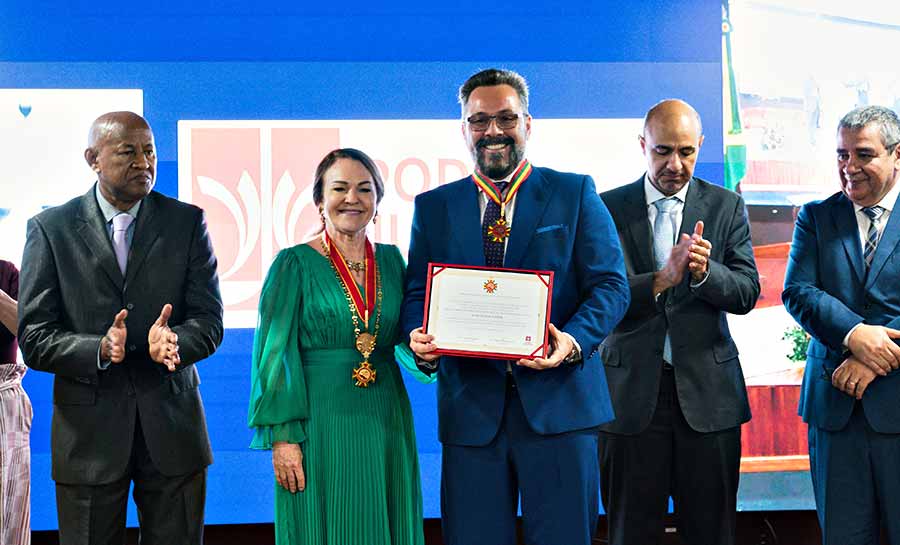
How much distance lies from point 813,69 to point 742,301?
221 cm

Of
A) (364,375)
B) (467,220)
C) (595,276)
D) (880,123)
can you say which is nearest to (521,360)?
(595,276)

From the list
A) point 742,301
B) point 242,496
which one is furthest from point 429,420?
point 742,301

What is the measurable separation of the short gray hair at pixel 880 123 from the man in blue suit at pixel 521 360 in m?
1.09

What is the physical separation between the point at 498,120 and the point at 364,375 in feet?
3.06

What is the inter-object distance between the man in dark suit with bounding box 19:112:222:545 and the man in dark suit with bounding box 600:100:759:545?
149 centimetres

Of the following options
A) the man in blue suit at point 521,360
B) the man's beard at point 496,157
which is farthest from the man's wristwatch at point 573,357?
the man's beard at point 496,157

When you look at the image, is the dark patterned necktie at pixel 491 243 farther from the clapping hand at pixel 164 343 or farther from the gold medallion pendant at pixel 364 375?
the clapping hand at pixel 164 343

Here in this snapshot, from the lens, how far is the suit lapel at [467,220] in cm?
278

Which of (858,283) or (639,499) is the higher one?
(858,283)

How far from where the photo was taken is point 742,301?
3221 mm

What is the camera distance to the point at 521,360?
255 centimetres

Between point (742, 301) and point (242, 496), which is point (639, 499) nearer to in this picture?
point (742, 301)

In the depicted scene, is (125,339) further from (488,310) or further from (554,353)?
(554,353)

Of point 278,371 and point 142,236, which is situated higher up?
point 142,236
